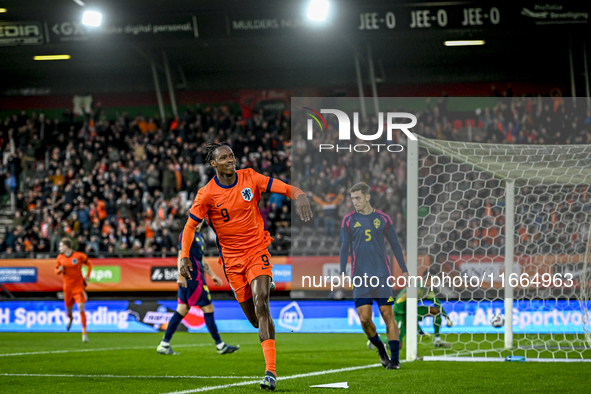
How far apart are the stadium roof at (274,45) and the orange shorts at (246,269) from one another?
49.0 ft

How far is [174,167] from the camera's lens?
857 inches

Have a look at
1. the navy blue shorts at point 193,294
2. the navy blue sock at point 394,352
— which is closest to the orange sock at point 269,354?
the navy blue sock at point 394,352

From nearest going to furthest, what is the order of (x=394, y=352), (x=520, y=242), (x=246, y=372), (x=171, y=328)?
(x=246, y=372) < (x=394, y=352) < (x=171, y=328) < (x=520, y=242)

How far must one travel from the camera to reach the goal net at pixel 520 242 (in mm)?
9258

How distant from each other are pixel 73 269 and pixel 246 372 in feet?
24.1

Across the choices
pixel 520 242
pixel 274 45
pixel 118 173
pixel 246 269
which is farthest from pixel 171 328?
pixel 274 45

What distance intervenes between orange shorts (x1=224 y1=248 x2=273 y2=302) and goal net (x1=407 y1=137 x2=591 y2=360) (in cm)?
278

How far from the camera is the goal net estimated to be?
30.4ft

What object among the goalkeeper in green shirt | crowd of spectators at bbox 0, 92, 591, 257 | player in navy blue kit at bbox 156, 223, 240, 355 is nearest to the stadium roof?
crowd of spectators at bbox 0, 92, 591, 257

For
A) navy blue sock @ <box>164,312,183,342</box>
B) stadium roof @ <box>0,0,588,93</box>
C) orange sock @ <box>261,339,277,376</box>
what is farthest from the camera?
stadium roof @ <box>0,0,588,93</box>

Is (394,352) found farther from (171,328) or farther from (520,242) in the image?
(520,242)

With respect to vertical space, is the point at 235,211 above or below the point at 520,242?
above

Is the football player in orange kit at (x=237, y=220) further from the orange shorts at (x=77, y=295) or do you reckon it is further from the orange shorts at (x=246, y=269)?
the orange shorts at (x=77, y=295)

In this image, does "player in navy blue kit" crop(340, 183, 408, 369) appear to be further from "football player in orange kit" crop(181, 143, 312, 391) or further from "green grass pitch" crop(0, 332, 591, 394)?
"football player in orange kit" crop(181, 143, 312, 391)
